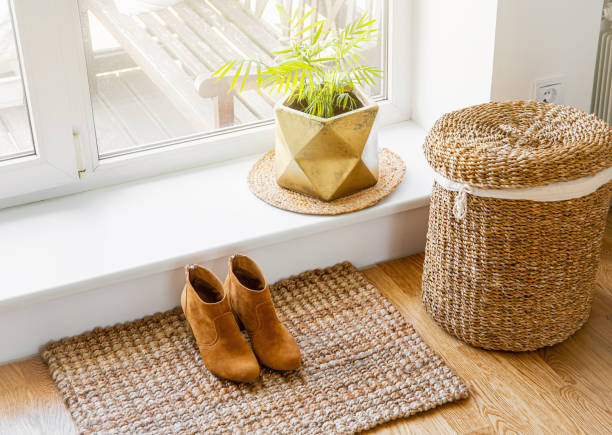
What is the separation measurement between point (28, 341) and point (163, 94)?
2.26 feet

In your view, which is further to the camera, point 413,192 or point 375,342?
point 413,192

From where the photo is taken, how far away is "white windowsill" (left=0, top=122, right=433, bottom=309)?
158 cm

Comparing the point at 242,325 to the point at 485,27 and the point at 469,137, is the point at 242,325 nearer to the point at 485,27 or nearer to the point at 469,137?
the point at 469,137

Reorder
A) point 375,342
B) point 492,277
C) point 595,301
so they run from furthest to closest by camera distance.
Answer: point 595,301, point 375,342, point 492,277

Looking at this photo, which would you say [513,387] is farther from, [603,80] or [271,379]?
[603,80]

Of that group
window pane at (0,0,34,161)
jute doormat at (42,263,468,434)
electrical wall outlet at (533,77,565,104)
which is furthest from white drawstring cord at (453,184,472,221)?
window pane at (0,0,34,161)

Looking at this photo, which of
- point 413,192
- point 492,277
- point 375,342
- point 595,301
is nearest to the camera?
point 492,277

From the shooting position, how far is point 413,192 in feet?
6.07

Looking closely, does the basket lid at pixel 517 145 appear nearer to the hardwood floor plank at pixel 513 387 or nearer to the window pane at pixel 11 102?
the hardwood floor plank at pixel 513 387

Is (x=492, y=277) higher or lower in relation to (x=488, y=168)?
lower

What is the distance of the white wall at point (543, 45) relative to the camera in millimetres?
1780

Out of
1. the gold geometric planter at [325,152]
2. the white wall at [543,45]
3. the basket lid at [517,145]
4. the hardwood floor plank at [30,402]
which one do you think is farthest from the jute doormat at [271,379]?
the white wall at [543,45]

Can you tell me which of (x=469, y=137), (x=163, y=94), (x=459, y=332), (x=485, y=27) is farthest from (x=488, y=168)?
(x=163, y=94)

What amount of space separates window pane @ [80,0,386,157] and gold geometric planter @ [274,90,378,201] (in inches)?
10.4
